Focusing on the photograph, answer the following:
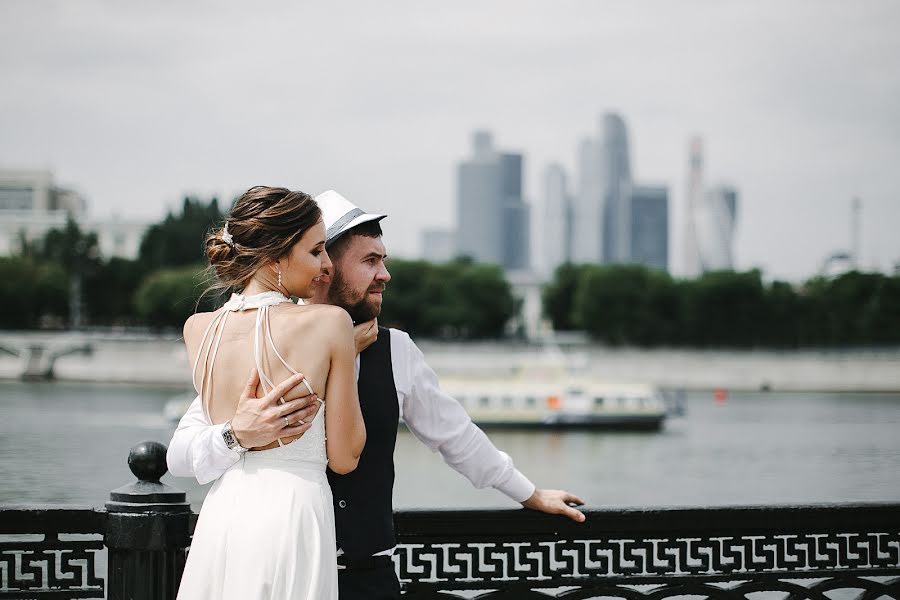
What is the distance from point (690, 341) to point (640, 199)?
128 m

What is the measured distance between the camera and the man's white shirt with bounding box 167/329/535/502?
2410mm

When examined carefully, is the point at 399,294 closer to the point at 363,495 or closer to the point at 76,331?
the point at 76,331

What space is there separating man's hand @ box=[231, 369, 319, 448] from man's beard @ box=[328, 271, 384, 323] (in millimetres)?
341

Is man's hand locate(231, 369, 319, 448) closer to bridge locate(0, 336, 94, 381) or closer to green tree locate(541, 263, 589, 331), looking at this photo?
bridge locate(0, 336, 94, 381)

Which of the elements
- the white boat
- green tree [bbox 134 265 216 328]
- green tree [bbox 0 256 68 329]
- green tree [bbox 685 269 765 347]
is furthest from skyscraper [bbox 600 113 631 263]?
the white boat

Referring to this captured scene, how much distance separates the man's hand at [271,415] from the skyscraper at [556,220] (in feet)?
591

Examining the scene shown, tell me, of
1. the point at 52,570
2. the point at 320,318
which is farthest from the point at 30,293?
the point at 320,318

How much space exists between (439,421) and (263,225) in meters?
0.69

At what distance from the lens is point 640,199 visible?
185 m

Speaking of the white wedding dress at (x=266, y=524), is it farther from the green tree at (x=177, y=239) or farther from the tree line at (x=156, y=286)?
the green tree at (x=177, y=239)

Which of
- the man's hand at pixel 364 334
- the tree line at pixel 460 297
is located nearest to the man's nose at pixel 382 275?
the man's hand at pixel 364 334

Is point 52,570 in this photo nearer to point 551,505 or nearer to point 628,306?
point 551,505

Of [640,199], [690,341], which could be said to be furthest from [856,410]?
[640,199]

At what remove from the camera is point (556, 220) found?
7229 inches
